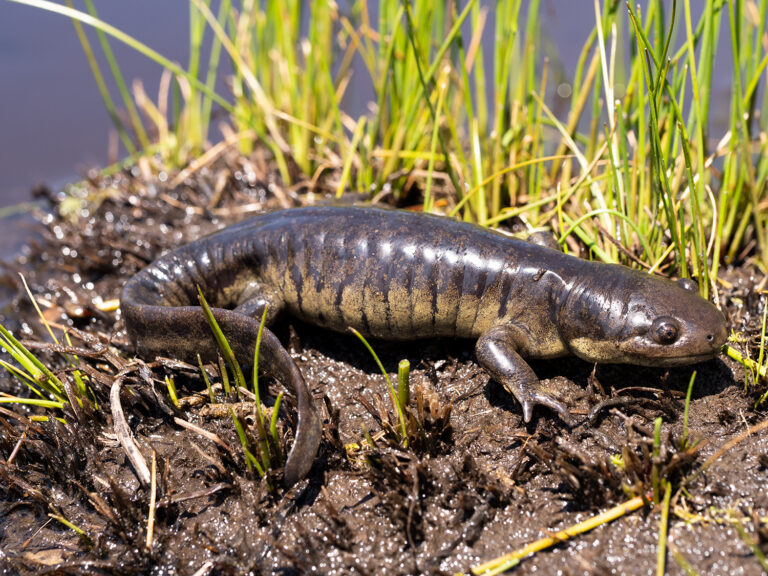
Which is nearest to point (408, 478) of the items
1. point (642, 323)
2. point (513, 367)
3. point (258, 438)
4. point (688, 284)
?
point (258, 438)

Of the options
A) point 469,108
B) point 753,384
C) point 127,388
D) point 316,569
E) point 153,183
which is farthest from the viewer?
point 153,183

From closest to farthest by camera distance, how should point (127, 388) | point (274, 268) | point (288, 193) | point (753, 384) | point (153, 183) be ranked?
1. point (753, 384)
2. point (127, 388)
3. point (274, 268)
4. point (288, 193)
5. point (153, 183)

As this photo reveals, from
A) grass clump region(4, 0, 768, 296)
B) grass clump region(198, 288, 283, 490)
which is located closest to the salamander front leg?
grass clump region(4, 0, 768, 296)

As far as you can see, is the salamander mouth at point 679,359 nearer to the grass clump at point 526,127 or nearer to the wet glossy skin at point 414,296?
the wet glossy skin at point 414,296

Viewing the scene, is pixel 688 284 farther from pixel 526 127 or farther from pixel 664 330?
pixel 526 127

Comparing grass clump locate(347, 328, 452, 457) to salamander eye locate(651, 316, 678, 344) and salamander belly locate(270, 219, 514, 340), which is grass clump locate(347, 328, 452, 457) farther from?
salamander eye locate(651, 316, 678, 344)

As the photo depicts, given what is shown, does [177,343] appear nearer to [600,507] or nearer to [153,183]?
[600,507]

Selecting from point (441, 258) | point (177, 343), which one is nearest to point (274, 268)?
point (177, 343)
